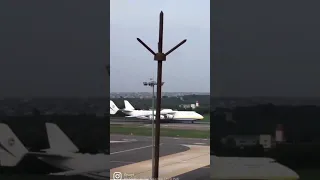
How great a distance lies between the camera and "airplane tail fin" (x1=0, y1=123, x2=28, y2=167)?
9.89 ft

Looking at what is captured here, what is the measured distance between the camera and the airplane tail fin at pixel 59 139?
3.00m

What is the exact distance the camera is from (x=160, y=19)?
2367mm

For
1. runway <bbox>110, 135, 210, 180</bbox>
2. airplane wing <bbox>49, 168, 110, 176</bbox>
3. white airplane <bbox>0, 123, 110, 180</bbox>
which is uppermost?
white airplane <bbox>0, 123, 110, 180</bbox>

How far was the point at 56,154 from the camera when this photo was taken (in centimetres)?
307

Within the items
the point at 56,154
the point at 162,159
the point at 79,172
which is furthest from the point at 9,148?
the point at 162,159

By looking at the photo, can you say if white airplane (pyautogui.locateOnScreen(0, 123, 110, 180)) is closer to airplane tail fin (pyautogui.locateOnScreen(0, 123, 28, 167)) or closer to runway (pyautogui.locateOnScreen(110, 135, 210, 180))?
airplane tail fin (pyautogui.locateOnScreen(0, 123, 28, 167))

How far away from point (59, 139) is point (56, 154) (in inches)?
6.1

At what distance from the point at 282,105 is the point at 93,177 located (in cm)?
159

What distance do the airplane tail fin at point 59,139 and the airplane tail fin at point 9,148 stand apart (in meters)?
0.26

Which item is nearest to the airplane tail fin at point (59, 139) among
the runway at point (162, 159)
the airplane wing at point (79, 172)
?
the airplane wing at point (79, 172)

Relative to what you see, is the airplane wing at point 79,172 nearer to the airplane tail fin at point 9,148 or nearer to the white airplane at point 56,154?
the white airplane at point 56,154

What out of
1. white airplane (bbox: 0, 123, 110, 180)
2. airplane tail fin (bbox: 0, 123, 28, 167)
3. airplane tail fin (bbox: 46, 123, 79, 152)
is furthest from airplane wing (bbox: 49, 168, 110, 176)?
airplane tail fin (bbox: 0, 123, 28, 167)

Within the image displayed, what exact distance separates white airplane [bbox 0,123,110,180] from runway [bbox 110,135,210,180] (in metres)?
0.31

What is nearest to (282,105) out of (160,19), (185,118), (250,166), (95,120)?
(250,166)
